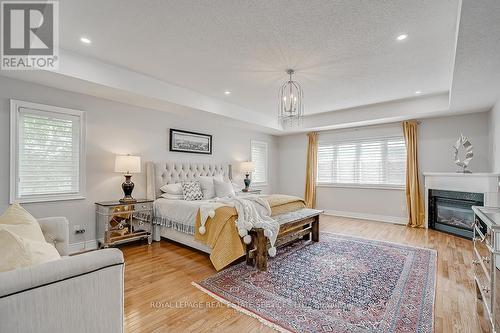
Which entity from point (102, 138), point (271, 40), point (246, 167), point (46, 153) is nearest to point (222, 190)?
point (246, 167)

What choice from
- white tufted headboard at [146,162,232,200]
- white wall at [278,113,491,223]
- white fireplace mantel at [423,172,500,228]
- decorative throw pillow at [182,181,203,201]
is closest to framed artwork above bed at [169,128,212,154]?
white tufted headboard at [146,162,232,200]

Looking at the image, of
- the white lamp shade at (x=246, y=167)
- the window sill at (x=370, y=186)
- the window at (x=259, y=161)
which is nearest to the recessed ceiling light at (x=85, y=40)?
the white lamp shade at (x=246, y=167)

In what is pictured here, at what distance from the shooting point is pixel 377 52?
9.30 feet

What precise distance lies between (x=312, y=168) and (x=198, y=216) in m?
4.36

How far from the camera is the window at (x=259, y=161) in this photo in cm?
677

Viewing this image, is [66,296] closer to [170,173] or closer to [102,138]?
[102,138]

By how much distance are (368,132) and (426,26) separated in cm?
379

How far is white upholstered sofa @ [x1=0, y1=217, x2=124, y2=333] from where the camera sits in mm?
920

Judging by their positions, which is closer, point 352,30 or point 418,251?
point 352,30

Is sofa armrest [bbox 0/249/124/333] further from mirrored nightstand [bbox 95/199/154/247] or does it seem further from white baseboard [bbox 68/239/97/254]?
white baseboard [bbox 68/239/97/254]

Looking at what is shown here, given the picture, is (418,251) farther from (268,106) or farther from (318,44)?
(268,106)

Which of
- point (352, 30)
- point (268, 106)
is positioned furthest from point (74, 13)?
point (268, 106)

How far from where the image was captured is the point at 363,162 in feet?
19.6

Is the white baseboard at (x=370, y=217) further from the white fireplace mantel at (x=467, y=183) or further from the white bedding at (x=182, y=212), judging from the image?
the white bedding at (x=182, y=212)
